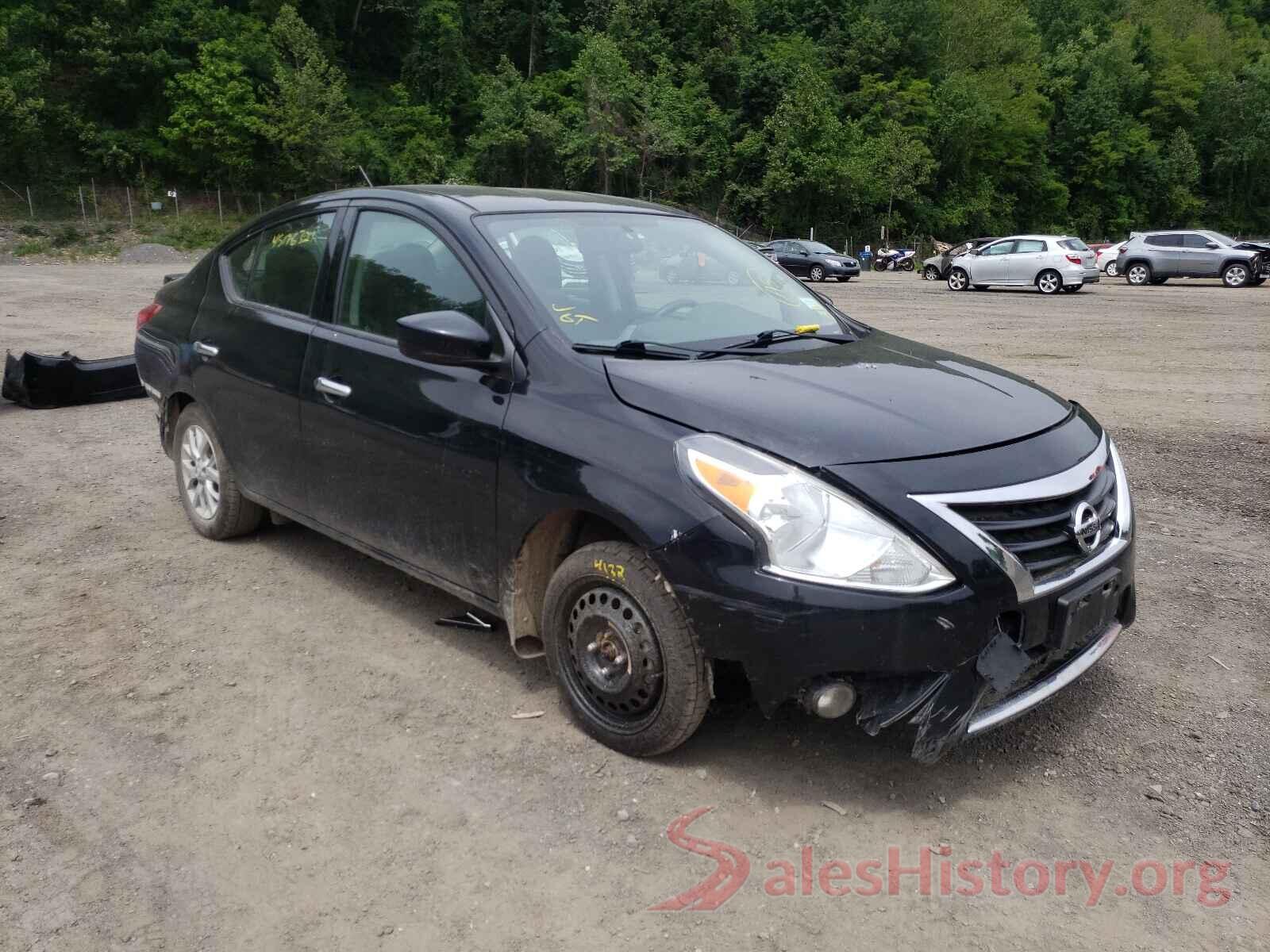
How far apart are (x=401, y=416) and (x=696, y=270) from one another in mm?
1298

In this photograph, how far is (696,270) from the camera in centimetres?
422

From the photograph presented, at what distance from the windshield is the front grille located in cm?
127

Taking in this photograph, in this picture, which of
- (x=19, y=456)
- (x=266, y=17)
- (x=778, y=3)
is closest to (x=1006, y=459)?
(x=19, y=456)

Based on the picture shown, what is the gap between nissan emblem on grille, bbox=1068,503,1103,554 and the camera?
3.13 meters

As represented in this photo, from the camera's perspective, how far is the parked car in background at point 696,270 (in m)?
4.12

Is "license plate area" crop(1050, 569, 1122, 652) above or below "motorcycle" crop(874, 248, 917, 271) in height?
above

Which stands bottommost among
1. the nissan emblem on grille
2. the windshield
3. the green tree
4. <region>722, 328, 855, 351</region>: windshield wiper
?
the nissan emblem on grille

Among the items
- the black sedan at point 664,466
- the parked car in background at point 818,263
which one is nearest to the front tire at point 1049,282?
the parked car in background at point 818,263

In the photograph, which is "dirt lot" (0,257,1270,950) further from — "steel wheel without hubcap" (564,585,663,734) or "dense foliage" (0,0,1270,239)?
"dense foliage" (0,0,1270,239)

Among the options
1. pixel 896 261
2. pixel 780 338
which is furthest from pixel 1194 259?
pixel 780 338

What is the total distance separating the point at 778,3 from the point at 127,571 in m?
90.9

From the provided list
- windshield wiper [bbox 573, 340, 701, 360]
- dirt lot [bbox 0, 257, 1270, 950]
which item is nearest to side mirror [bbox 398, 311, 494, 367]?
windshield wiper [bbox 573, 340, 701, 360]

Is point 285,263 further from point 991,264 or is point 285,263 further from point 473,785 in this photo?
point 991,264

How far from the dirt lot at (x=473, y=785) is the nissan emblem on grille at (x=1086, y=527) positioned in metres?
0.71
